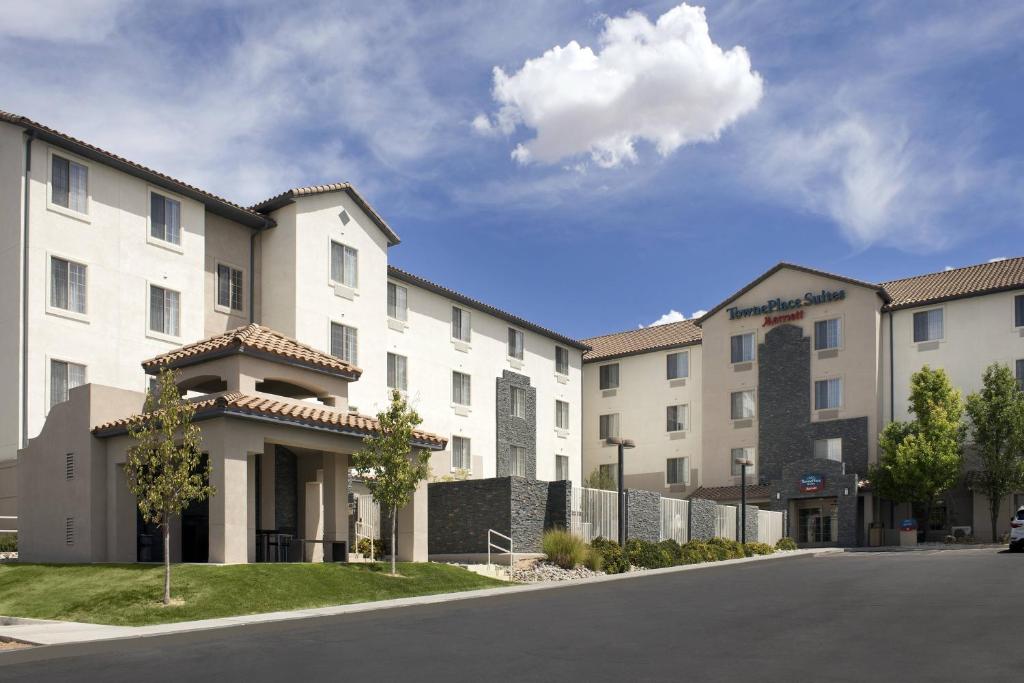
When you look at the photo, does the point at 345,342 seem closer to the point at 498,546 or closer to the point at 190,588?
the point at 498,546

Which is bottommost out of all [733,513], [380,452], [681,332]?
[733,513]

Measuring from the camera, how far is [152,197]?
3584 centimetres

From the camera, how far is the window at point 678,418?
211 ft

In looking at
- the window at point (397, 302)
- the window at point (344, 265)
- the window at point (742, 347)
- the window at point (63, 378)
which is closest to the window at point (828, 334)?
the window at point (742, 347)

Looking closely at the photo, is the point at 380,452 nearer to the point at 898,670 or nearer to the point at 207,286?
the point at 207,286

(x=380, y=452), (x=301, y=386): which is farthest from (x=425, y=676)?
(x=301, y=386)

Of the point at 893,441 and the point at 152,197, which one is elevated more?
the point at 152,197

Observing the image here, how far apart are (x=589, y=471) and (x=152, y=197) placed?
37306 millimetres

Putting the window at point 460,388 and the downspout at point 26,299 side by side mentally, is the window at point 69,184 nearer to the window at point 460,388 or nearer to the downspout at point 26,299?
the downspout at point 26,299

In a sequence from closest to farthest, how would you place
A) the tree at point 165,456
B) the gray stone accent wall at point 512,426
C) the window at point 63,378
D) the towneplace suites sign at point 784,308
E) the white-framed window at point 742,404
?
the tree at point 165,456 → the window at point 63,378 → the gray stone accent wall at point 512,426 → the towneplace suites sign at point 784,308 → the white-framed window at point 742,404

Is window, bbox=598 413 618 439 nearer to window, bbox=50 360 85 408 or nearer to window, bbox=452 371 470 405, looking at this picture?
window, bbox=452 371 470 405

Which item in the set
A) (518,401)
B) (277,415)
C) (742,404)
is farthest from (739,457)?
(277,415)

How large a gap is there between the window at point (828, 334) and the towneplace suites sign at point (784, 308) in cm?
119

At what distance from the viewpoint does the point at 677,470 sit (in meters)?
64.1
